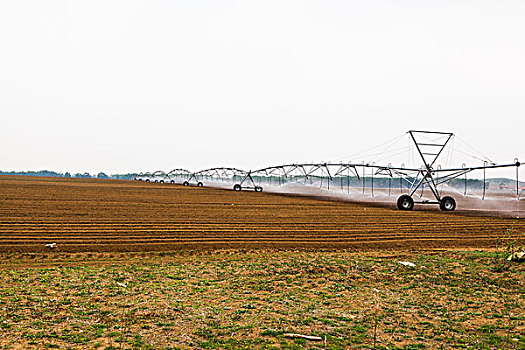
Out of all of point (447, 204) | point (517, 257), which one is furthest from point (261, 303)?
point (447, 204)

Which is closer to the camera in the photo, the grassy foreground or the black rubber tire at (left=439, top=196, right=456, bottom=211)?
the grassy foreground

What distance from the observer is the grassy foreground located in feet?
22.3

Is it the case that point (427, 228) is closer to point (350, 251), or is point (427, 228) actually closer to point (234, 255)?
point (350, 251)

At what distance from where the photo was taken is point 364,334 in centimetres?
707

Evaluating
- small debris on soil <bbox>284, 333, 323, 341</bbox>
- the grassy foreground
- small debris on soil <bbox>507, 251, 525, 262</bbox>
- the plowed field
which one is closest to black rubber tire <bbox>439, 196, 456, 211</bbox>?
the plowed field

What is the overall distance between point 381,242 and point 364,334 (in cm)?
1249

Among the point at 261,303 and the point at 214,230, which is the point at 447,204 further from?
the point at 261,303

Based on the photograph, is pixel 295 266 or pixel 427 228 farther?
pixel 427 228

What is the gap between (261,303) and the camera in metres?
9.01

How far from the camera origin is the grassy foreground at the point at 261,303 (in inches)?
267

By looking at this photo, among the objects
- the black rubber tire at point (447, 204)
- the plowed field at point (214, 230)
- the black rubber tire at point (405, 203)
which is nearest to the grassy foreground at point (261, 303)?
the plowed field at point (214, 230)

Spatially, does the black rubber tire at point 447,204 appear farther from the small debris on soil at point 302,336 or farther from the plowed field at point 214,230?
the small debris on soil at point 302,336

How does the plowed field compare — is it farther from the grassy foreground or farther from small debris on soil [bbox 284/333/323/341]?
small debris on soil [bbox 284/333/323/341]

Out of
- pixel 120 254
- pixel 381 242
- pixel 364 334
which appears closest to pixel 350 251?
pixel 381 242
